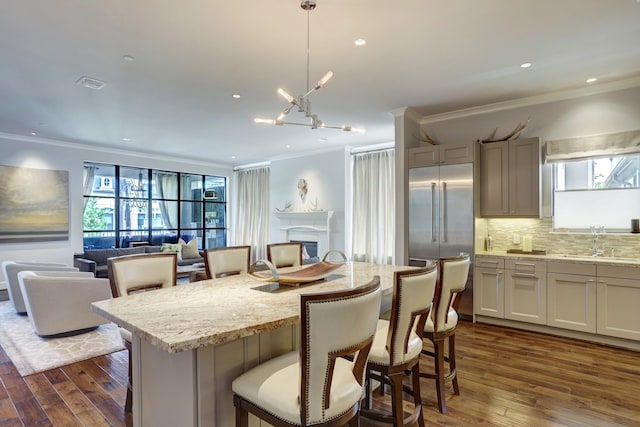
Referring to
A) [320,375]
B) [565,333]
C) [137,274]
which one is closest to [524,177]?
[565,333]

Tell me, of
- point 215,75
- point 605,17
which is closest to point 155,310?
Answer: point 215,75

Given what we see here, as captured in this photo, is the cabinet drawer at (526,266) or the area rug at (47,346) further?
the cabinet drawer at (526,266)

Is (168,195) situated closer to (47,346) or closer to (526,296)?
Result: (47,346)

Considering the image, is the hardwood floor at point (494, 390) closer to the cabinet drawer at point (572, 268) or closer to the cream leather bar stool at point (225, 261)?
the cabinet drawer at point (572, 268)

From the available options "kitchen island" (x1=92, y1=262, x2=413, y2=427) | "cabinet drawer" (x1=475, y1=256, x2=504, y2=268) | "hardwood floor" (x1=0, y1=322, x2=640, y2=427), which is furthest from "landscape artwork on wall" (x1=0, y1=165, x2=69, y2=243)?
"cabinet drawer" (x1=475, y1=256, x2=504, y2=268)

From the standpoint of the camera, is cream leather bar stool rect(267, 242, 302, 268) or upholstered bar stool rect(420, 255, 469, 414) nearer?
upholstered bar stool rect(420, 255, 469, 414)

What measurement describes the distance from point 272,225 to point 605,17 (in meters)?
7.18

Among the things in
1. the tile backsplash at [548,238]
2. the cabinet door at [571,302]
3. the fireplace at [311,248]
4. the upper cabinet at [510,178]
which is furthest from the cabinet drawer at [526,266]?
the fireplace at [311,248]

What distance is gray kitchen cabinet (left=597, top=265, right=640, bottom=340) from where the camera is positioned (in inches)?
136

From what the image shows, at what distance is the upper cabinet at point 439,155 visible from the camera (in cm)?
440

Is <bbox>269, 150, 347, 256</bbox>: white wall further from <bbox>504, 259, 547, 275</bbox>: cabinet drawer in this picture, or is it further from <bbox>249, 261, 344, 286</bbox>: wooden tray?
<bbox>249, 261, 344, 286</bbox>: wooden tray

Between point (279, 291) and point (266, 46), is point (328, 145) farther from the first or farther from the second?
point (279, 291)

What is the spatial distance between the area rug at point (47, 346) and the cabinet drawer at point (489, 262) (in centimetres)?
419

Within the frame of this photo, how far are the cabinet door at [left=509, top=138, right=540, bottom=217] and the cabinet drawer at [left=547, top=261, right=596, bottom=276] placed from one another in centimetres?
62
